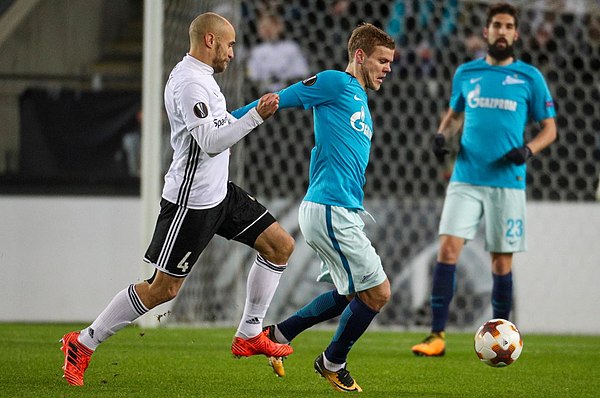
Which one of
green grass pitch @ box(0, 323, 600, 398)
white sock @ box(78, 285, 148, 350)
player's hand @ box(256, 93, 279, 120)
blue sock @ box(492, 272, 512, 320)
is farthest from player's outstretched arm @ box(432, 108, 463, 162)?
white sock @ box(78, 285, 148, 350)

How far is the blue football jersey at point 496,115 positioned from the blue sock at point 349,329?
203 centimetres

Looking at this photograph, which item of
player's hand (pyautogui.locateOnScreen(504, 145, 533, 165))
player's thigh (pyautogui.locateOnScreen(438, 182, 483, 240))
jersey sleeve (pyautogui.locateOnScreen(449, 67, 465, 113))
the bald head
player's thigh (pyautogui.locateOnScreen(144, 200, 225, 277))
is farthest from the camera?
jersey sleeve (pyautogui.locateOnScreen(449, 67, 465, 113))

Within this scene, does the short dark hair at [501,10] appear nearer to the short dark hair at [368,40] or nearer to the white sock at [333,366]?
the short dark hair at [368,40]

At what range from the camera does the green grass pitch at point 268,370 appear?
14.9ft

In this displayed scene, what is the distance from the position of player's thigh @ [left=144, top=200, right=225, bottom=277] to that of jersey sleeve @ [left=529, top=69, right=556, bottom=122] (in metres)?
2.60

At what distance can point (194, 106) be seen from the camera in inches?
181

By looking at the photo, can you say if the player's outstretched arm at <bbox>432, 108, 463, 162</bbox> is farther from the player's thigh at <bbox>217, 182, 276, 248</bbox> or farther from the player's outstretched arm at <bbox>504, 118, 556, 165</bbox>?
the player's thigh at <bbox>217, 182, 276, 248</bbox>

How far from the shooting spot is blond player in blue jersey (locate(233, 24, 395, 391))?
4.64m

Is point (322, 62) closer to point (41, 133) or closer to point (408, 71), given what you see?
point (408, 71)

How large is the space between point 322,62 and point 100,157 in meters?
2.04

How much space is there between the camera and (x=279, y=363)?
5.02m

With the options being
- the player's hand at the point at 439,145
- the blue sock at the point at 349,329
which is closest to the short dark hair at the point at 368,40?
Answer: the blue sock at the point at 349,329

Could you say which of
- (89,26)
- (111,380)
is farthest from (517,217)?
(89,26)

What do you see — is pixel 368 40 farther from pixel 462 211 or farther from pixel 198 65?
pixel 462 211
